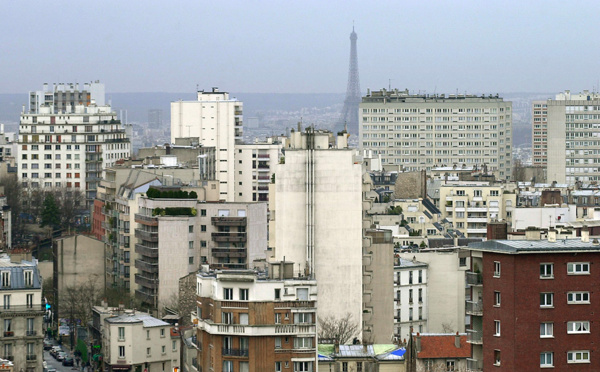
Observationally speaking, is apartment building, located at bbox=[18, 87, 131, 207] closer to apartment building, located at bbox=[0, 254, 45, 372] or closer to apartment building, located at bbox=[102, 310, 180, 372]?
apartment building, located at bbox=[102, 310, 180, 372]

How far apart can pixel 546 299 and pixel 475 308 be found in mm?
2746

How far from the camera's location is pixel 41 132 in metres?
188

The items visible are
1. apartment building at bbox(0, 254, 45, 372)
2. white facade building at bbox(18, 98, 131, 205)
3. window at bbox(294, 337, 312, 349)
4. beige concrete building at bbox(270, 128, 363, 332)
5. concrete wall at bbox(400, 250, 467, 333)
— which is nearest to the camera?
window at bbox(294, 337, 312, 349)

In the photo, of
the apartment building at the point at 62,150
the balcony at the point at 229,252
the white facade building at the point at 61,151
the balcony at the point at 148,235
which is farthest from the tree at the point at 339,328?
the white facade building at the point at 61,151

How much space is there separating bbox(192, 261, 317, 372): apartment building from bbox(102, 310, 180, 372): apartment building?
2418 cm

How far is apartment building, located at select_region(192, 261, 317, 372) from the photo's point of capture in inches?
2687

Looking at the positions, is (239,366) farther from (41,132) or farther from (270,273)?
(41,132)

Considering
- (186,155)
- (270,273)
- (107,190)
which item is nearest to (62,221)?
(186,155)

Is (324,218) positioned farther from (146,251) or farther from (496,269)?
(496,269)

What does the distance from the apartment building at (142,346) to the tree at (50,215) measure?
6285 centimetres

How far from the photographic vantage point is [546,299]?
5794 cm

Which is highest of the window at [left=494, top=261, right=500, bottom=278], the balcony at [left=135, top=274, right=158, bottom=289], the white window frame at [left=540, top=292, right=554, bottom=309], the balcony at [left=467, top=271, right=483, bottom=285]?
the window at [left=494, top=261, right=500, bottom=278]

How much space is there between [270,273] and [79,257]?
165 feet

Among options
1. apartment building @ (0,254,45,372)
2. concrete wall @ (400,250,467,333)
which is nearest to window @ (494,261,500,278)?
apartment building @ (0,254,45,372)
